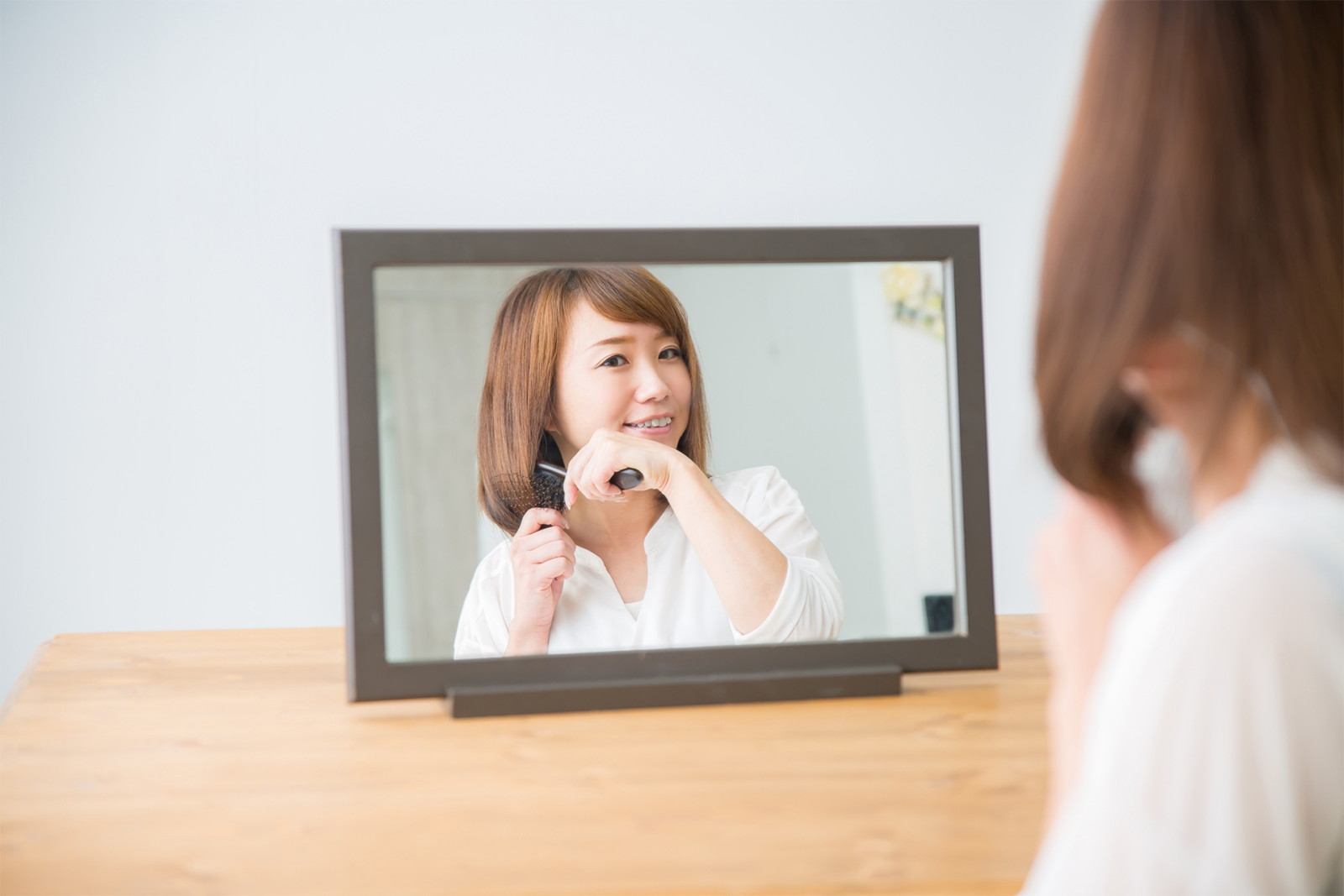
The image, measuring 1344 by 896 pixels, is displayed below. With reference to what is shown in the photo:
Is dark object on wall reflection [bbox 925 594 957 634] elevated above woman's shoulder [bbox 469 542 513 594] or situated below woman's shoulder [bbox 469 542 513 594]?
below

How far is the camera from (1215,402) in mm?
343

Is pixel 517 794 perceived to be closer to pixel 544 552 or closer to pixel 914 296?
pixel 544 552

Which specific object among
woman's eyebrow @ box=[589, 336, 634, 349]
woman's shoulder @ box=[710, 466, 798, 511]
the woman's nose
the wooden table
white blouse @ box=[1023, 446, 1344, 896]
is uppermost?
woman's eyebrow @ box=[589, 336, 634, 349]

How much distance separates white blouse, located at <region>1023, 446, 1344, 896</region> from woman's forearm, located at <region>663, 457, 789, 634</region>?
44cm

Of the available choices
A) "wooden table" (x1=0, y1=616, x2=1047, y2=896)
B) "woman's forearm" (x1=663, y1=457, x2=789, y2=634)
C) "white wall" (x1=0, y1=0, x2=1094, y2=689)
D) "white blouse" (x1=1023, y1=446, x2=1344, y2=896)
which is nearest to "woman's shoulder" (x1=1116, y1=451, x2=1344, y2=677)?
"white blouse" (x1=1023, y1=446, x2=1344, y2=896)

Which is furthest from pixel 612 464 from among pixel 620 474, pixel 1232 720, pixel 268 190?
pixel 268 190

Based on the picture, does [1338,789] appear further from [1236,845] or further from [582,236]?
[582,236]

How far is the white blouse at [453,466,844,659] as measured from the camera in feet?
2.46

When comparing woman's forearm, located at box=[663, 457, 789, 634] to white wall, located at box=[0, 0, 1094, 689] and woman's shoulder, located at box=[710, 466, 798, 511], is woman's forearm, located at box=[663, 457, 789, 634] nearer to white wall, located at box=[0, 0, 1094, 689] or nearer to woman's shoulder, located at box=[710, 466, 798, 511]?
woman's shoulder, located at box=[710, 466, 798, 511]

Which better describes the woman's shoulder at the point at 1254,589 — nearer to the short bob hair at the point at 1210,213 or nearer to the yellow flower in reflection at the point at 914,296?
the short bob hair at the point at 1210,213

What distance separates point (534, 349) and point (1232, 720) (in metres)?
0.55

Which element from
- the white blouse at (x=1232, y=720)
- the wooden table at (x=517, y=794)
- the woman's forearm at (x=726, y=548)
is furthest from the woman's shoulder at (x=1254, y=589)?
the woman's forearm at (x=726, y=548)

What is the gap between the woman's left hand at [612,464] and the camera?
2.50ft

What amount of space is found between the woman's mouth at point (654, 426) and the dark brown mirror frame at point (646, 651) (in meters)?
0.12
